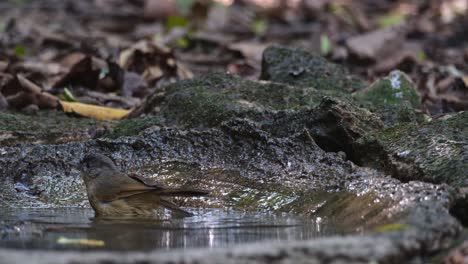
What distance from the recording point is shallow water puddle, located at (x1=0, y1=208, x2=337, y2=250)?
123 inches

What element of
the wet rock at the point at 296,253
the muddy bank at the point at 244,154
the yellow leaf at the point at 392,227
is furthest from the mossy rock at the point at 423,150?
the wet rock at the point at 296,253

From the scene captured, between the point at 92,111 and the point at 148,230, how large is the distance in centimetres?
257

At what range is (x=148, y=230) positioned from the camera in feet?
12.1

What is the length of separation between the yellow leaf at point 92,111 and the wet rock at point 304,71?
3.90 feet

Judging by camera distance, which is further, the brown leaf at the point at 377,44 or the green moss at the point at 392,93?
the brown leaf at the point at 377,44

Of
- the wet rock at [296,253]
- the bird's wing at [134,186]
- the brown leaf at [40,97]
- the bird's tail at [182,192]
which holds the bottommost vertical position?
the wet rock at [296,253]

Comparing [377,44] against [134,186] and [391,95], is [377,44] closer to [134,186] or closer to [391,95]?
[391,95]

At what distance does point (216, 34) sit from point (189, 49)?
28.2 inches

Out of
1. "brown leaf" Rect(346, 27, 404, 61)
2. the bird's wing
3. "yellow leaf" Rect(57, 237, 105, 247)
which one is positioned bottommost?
"yellow leaf" Rect(57, 237, 105, 247)

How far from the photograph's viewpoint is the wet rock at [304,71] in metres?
6.30

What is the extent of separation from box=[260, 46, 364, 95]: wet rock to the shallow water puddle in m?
2.10

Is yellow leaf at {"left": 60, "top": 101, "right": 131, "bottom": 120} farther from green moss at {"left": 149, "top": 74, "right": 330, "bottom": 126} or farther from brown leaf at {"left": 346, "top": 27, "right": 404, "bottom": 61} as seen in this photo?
brown leaf at {"left": 346, "top": 27, "right": 404, "bottom": 61}

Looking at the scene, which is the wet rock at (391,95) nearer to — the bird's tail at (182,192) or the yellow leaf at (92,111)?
the bird's tail at (182,192)

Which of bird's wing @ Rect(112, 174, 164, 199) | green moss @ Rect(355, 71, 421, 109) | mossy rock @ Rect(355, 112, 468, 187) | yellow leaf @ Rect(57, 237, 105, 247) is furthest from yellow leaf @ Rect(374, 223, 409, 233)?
green moss @ Rect(355, 71, 421, 109)
